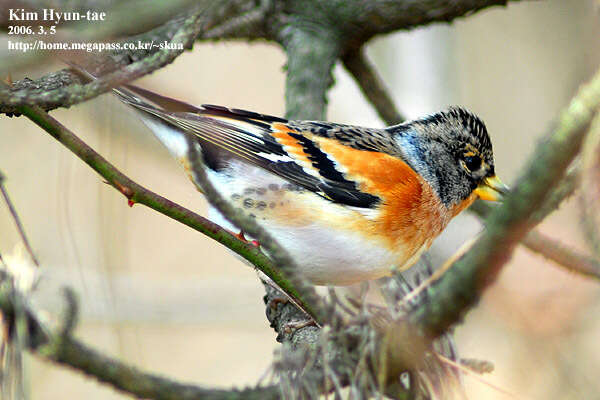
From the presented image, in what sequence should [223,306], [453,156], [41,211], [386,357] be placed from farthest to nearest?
[41,211] → [223,306] → [453,156] → [386,357]

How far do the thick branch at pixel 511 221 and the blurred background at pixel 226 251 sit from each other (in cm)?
39

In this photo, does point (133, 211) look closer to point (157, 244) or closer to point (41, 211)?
point (157, 244)

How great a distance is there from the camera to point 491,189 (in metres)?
2.82

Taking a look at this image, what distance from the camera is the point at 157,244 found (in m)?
5.37

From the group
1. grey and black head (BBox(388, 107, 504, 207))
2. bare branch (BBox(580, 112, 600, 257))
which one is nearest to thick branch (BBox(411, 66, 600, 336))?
bare branch (BBox(580, 112, 600, 257))

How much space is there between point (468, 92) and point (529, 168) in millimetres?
4454

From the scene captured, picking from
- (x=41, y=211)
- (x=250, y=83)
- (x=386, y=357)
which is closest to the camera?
(x=386, y=357)

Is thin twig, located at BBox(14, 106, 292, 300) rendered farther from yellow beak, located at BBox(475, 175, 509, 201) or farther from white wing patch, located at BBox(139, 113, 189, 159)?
yellow beak, located at BBox(475, 175, 509, 201)

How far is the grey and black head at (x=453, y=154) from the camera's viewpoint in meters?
2.78

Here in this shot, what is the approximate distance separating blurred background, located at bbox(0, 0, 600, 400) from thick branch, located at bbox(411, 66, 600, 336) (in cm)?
39

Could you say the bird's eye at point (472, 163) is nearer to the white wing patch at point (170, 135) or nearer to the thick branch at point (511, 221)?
the white wing patch at point (170, 135)

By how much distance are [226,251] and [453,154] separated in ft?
8.49

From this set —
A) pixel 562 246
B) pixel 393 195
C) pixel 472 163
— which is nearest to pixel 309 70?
pixel 393 195

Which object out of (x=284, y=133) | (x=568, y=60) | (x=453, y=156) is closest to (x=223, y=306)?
(x=284, y=133)
